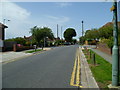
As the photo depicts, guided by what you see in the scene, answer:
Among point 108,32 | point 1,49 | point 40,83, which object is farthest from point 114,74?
point 108,32

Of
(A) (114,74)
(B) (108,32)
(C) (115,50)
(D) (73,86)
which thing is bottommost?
(D) (73,86)

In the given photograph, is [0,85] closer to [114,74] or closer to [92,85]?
[92,85]

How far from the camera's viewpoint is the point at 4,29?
38688 millimetres

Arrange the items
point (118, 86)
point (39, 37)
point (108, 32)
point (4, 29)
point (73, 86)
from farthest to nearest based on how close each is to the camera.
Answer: point (39, 37) < point (4, 29) < point (108, 32) < point (73, 86) < point (118, 86)

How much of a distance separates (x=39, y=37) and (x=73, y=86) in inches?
1947

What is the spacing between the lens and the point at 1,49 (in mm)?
25891

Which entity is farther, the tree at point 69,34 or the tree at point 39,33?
the tree at point 69,34

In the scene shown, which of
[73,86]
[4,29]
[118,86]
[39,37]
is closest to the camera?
[118,86]

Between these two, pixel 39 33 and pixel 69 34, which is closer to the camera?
pixel 39 33

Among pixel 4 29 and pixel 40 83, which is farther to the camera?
pixel 4 29

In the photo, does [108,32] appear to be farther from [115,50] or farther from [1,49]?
[115,50]

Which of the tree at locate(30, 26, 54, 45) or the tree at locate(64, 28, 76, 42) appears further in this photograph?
the tree at locate(64, 28, 76, 42)

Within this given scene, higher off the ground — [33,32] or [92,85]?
[33,32]

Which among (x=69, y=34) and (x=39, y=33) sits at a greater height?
(x=69, y=34)
